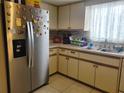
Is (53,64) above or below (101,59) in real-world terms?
below

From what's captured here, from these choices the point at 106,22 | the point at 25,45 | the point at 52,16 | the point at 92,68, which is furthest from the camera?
the point at 52,16

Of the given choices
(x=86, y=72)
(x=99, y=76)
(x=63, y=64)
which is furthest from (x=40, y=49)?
(x=99, y=76)

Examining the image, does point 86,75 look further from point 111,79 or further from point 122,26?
point 122,26

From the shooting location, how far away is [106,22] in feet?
8.46

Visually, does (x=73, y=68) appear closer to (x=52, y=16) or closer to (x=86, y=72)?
(x=86, y=72)

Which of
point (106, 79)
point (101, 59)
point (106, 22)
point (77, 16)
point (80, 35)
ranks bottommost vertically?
point (106, 79)

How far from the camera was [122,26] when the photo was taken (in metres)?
2.36

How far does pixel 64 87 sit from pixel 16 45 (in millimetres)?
1448

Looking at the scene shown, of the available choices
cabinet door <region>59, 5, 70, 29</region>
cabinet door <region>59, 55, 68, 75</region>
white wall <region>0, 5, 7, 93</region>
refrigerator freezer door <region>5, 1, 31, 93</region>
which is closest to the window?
cabinet door <region>59, 5, 70, 29</region>

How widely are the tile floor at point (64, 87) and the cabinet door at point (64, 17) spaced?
1.59 m

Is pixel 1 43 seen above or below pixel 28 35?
below

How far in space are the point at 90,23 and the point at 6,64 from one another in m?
2.24

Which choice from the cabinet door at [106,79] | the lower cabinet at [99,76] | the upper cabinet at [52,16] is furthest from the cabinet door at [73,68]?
the upper cabinet at [52,16]

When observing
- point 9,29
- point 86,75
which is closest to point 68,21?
point 86,75
